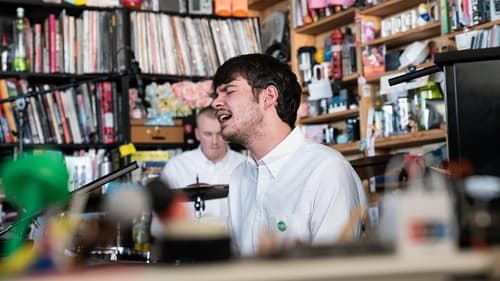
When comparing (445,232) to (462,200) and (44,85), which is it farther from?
(44,85)

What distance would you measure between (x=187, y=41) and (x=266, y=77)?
2501 mm

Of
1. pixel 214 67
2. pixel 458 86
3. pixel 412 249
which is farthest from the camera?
pixel 214 67

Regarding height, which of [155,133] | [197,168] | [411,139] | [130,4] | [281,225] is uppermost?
[130,4]

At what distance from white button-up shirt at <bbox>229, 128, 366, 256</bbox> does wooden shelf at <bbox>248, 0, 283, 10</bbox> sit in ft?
9.75

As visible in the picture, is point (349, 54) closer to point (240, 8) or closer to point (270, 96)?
point (240, 8)

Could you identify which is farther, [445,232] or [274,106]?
[274,106]

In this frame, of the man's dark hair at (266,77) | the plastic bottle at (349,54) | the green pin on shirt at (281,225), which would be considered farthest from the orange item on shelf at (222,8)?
the green pin on shirt at (281,225)

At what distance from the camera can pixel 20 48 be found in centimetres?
439

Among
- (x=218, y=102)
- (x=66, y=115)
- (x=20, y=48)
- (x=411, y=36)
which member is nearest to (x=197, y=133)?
(x=66, y=115)

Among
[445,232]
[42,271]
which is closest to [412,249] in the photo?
[445,232]

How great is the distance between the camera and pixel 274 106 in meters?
2.42

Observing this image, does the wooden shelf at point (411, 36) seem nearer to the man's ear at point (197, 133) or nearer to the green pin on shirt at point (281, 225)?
the man's ear at point (197, 133)

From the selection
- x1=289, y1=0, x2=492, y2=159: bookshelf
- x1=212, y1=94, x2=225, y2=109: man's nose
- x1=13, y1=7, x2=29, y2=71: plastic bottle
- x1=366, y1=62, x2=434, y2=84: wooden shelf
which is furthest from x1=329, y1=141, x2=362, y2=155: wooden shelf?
x1=212, y1=94, x2=225, y2=109: man's nose

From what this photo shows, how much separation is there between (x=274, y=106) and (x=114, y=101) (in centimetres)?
232
